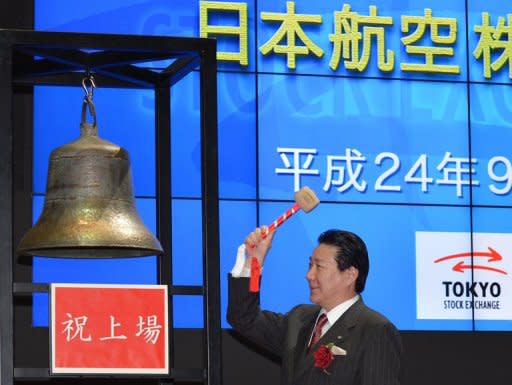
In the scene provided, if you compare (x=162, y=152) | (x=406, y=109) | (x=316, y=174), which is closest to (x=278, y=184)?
(x=316, y=174)

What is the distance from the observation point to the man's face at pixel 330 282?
17.6 ft

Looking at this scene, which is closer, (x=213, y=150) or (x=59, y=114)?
(x=213, y=150)

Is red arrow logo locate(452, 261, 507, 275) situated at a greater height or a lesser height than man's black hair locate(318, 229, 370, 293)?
lesser

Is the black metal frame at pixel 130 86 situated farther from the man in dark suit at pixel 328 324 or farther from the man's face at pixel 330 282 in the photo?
the man's face at pixel 330 282

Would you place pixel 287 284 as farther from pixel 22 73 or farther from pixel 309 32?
pixel 22 73

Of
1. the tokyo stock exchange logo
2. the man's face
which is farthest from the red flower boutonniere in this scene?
the tokyo stock exchange logo

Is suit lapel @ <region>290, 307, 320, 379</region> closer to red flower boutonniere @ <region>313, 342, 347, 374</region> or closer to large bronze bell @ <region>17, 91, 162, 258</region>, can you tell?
red flower boutonniere @ <region>313, 342, 347, 374</region>

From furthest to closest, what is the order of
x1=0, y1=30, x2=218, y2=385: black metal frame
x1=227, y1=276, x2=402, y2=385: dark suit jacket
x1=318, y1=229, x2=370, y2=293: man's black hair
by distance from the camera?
x1=318, y1=229, x2=370, y2=293: man's black hair → x1=227, y1=276, x2=402, y2=385: dark suit jacket → x1=0, y1=30, x2=218, y2=385: black metal frame

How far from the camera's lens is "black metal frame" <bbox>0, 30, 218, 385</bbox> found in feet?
15.1

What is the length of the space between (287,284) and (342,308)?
→ 1701 mm

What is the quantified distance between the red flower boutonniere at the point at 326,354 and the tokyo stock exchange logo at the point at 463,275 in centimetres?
208

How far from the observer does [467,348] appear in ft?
23.9

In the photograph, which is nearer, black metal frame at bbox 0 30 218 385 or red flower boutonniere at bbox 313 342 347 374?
black metal frame at bbox 0 30 218 385

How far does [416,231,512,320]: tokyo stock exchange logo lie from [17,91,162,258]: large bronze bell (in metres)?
2.70
